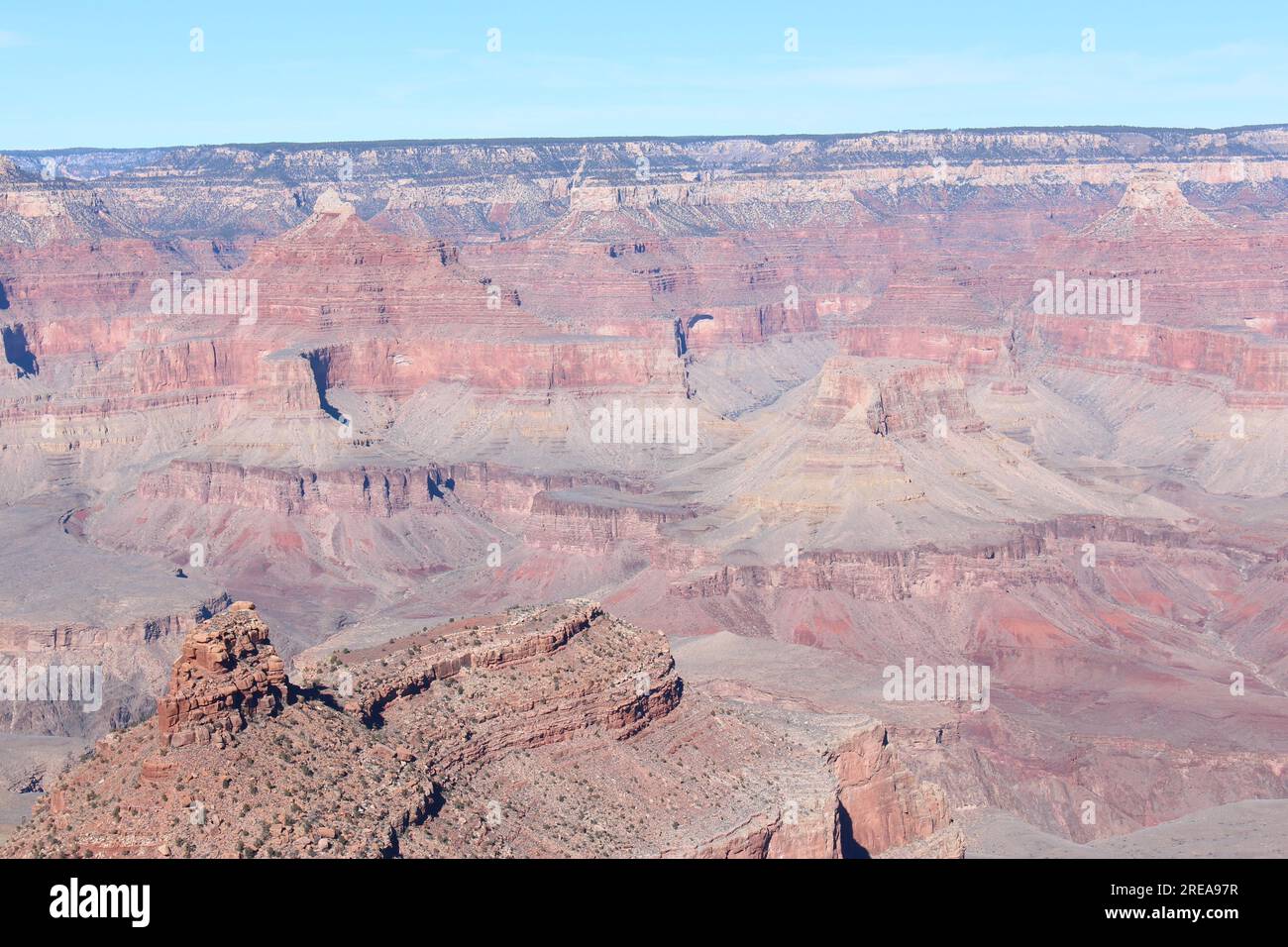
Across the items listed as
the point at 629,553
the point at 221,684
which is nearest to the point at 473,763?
the point at 221,684

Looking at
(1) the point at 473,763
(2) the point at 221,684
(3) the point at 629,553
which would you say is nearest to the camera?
(2) the point at 221,684

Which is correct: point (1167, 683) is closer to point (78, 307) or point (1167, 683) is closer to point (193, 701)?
point (193, 701)

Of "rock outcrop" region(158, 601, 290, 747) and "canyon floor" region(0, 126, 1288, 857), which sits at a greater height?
"rock outcrop" region(158, 601, 290, 747)

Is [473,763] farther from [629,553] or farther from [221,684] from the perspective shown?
[629,553]

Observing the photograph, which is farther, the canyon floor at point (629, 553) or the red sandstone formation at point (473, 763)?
the canyon floor at point (629, 553)

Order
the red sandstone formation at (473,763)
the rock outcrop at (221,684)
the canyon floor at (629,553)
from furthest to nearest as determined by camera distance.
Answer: the canyon floor at (629,553)
the rock outcrop at (221,684)
the red sandstone formation at (473,763)

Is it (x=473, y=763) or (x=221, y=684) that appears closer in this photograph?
(x=221, y=684)

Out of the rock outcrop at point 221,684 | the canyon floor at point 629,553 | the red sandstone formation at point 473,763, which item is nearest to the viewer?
the red sandstone formation at point 473,763
